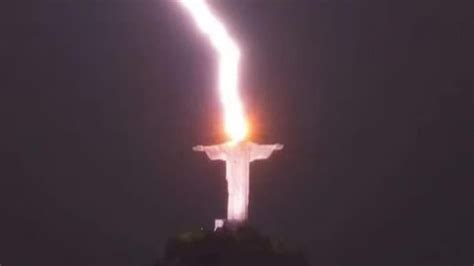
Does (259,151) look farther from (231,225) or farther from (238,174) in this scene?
(231,225)

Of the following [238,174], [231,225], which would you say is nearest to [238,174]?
[238,174]

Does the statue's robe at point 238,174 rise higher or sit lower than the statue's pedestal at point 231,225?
higher

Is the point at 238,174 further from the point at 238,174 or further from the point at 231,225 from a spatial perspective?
the point at 231,225

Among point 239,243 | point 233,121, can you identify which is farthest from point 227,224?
point 233,121

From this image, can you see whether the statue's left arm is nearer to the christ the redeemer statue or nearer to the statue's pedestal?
the christ the redeemer statue

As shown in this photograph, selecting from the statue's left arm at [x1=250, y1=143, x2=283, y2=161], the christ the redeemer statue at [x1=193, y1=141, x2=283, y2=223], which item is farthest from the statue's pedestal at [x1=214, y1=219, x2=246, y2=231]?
the statue's left arm at [x1=250, y1=143, x2=283, y2=161]

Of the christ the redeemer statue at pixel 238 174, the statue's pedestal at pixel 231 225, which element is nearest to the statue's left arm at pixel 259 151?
the christ the redeemer statue at pixel 238 174

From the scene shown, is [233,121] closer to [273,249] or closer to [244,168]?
[244,168]

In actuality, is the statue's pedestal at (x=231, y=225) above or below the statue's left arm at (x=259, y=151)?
below

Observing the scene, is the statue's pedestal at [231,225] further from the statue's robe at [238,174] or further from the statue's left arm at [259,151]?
the statue's left arm at [259,151]

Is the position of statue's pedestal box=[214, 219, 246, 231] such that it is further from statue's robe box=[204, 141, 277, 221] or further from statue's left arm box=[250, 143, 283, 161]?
statue's left arm box=[250, 143, 283, 161]

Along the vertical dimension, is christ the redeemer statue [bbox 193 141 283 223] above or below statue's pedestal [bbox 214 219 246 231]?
above

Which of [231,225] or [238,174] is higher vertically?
[238,174]
